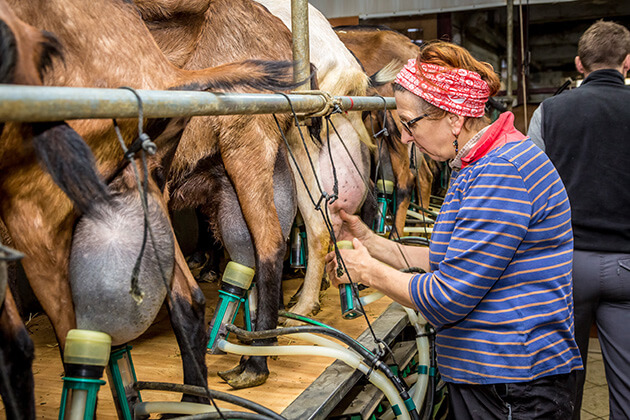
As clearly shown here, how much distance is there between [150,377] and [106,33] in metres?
1.38

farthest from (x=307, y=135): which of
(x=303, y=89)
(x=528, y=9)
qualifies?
(x=528, y=9)

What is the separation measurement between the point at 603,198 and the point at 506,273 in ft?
3.45

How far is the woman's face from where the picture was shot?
1.57 metres

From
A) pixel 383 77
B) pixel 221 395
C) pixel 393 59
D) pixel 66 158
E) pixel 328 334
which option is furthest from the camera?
pixel 393 59

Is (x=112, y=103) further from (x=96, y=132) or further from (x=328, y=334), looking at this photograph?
(x=328, y=334)

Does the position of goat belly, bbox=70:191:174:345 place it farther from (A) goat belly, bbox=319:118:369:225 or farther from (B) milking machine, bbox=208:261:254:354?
(A) goat belly, bbox=319:118:369:225

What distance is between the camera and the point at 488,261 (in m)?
1.40

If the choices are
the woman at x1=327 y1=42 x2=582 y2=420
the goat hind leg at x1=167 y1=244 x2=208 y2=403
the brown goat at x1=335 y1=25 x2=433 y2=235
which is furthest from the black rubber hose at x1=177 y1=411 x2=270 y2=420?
the brown goat at x1=335 y1=25 x2=433 y2=235

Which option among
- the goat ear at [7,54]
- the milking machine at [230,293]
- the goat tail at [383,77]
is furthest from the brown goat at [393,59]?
the goat ear at [7,54]

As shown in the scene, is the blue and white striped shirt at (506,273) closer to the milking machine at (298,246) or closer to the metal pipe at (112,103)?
the metal pipe at (112,103)

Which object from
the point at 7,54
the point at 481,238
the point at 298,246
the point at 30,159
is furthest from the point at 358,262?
the point at 298,246

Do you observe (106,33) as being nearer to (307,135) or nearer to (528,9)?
(307,135)

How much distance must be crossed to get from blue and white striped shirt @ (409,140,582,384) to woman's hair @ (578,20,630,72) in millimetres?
1191

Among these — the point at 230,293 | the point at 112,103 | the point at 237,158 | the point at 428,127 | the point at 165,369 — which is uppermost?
the point at 112,103
